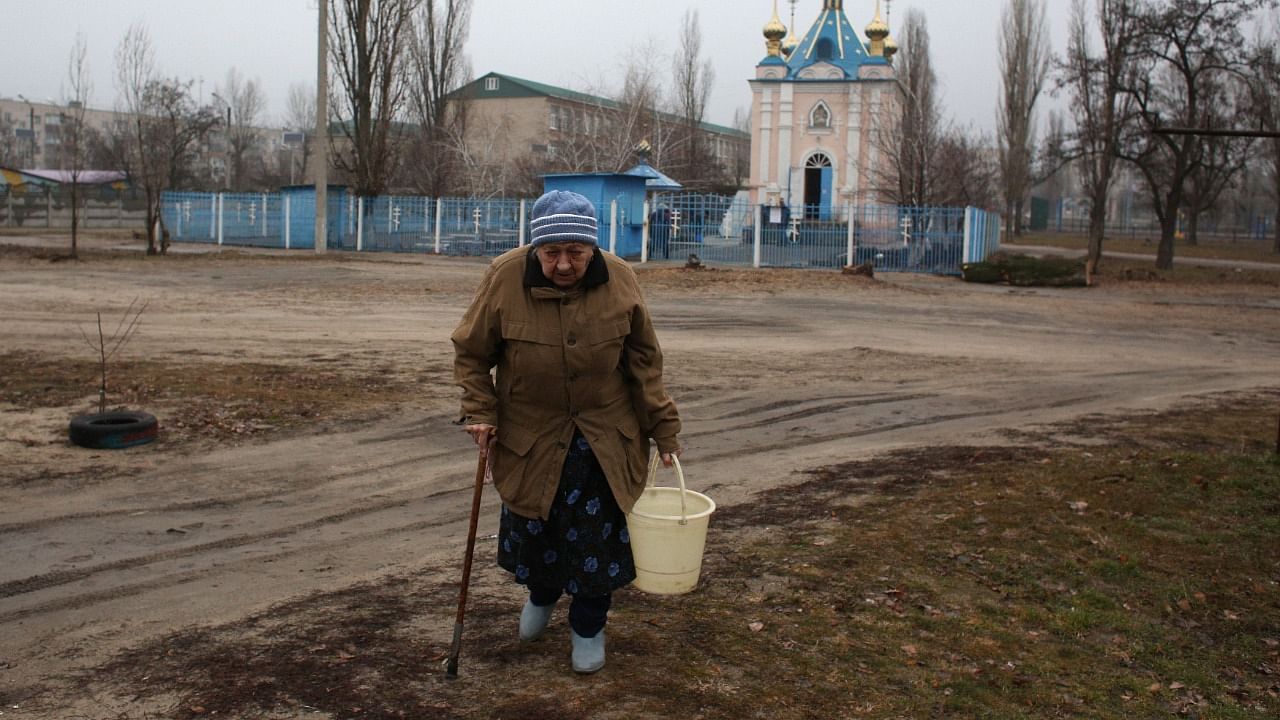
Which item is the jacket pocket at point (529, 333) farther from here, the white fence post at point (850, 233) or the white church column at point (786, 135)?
A: the white church column at point (786, 135)

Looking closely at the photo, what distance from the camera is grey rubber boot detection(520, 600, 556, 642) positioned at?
14.0 ft

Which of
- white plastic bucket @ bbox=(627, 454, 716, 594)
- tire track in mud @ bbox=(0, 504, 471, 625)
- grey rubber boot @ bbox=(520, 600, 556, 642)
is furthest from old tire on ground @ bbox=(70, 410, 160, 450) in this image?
white plastic bucket @ bbox=(627, 454, 716, 594)

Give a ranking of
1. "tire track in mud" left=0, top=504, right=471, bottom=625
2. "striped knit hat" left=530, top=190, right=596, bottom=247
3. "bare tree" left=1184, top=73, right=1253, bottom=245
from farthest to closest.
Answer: "bare tree" left=1184, top=73, right=1253, bottom=245
"tire track in mud" left=0, top=504, right=471, bottom=625
"striped knit hat" left=530, top=190, right=596, bottom=247

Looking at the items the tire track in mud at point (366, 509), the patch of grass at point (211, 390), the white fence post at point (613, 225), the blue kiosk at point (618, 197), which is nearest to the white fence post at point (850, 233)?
the blue kiosk at point (618, 197)

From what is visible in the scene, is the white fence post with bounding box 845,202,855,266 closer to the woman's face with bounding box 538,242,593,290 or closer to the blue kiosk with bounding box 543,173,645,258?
the blue kiosk with bounding box 543,173,645,258

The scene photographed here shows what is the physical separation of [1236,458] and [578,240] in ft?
19.3

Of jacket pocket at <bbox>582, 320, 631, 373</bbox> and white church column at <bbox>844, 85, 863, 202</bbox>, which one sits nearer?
jacket pocket at <bbox>582, 320, 631, 373</bbox>

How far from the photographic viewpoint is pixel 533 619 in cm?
429

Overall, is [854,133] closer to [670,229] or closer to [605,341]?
[670,229]

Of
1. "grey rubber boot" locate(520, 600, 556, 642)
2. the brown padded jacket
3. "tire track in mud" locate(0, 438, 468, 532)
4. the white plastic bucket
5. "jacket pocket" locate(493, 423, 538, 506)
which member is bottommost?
"tire track in mud" locate(0, 438, 468, 532)

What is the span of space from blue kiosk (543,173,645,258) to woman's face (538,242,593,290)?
82.0 ft

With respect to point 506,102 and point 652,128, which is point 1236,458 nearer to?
point 652,128

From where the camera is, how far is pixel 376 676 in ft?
13.1

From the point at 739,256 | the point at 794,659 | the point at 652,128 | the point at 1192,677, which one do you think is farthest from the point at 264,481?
the point at 652,128
